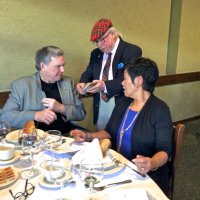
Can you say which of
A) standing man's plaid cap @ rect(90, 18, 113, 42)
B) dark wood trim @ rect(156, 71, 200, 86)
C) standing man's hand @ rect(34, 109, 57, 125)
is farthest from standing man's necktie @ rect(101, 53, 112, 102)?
dark wood trim @ rect(156, 71, 200, 86)

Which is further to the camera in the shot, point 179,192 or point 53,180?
point 179,192

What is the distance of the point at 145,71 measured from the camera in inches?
77.5

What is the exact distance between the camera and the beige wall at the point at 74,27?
9.95 ft

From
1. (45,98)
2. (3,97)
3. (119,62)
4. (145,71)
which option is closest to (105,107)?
(119,62)

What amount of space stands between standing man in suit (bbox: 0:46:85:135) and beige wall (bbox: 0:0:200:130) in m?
0.71

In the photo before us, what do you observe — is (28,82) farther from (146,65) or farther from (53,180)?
(53,180)

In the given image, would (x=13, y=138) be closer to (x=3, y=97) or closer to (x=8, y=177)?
(x=8, y=177)

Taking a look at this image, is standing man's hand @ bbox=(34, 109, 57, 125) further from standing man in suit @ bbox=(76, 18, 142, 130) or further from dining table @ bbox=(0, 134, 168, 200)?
dining table @ bbox=(0, 134, 168, 200)

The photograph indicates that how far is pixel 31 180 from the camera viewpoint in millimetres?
1368

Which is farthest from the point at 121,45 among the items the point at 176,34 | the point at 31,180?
the point at 176,34

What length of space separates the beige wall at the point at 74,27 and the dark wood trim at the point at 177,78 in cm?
14

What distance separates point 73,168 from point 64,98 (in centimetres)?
125

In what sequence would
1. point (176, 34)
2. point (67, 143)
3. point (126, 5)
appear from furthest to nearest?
point (176, 34)
point (126, 5)
point (67, 143)

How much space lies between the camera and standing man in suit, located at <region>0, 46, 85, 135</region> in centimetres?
238
